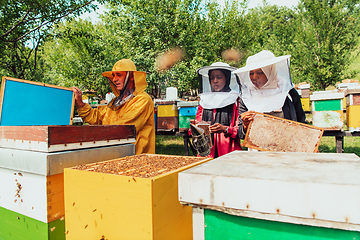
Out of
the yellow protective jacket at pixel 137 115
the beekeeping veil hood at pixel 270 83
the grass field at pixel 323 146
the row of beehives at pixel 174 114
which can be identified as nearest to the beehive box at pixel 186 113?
the row of beehives at pixel 174 114

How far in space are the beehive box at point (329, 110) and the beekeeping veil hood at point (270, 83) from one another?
8.77 ft

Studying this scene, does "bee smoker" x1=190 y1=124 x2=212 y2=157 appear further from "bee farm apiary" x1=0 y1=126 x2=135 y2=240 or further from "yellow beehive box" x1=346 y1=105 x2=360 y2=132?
"yellow beehive box" x1=346 y1=105 x2=360 y2=132

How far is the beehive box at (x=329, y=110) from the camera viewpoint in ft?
13.6

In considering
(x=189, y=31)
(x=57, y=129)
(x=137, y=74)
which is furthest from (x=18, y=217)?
(x=189, y=31)

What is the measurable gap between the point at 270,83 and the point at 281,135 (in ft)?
2.02

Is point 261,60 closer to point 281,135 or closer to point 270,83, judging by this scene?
point 270,83

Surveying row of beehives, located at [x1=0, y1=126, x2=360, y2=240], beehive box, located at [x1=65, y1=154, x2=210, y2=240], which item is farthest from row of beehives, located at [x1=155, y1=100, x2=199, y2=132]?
beehive box, located at [x1=65, y1=154, x2=210, y2=240]

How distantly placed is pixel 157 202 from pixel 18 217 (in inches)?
33.6

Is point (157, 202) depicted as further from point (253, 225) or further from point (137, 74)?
point (137, 74)

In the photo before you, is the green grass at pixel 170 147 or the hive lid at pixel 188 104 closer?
the hive lid at pixel 188 104

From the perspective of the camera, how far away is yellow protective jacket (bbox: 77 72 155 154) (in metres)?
2.07

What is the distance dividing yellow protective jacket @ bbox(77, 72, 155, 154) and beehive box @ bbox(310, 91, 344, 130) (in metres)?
3.49

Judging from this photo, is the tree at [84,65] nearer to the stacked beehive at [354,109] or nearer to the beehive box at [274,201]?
the stacked beehive at [354,109]

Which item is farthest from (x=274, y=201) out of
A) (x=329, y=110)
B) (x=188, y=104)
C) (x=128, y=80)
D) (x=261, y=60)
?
(x=188, y=104)
